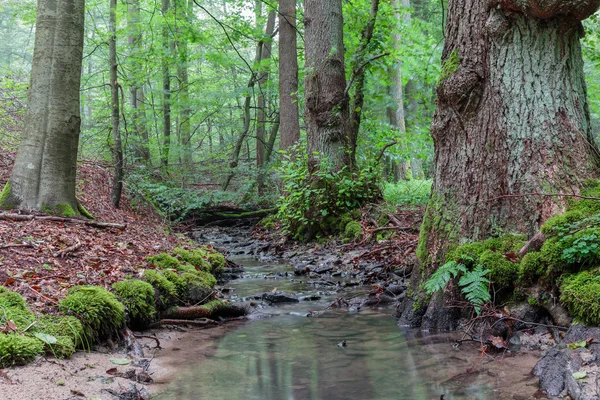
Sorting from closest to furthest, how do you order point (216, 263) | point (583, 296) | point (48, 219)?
point (583, 296), point (48, 219), point (216, 263)

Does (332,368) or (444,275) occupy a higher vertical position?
(444,275)

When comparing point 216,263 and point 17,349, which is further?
point 216,263

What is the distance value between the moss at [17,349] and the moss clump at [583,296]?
11.3ft

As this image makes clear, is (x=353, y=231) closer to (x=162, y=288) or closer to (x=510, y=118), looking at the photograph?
(x=162, y=288)

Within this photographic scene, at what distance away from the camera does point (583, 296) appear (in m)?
3.13

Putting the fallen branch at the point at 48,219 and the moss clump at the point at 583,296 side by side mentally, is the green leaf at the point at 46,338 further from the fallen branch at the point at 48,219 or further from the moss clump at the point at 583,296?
the fallen branch at the point at 48,219

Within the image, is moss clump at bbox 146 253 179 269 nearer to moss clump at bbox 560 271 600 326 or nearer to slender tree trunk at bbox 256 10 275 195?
moss clump at bbox 560 271 600 326

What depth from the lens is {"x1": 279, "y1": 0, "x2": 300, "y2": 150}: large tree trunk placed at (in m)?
12.8

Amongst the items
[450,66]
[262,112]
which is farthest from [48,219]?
[262,112]

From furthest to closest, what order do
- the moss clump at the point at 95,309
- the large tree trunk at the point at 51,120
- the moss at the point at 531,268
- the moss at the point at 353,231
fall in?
the moss at the point at 353,231 → the large tree trunk at the point at 51,120 → the moss at the point at 531,268 → the moss clump at the point at 95,309

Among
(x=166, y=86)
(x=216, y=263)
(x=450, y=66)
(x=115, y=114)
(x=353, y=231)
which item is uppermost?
(x=166, y=86)

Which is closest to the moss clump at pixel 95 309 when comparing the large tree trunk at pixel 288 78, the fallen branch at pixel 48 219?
the fallen branch at pixel 48 219

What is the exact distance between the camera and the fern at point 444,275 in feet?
12.5

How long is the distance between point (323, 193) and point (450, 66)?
5.46 metres
